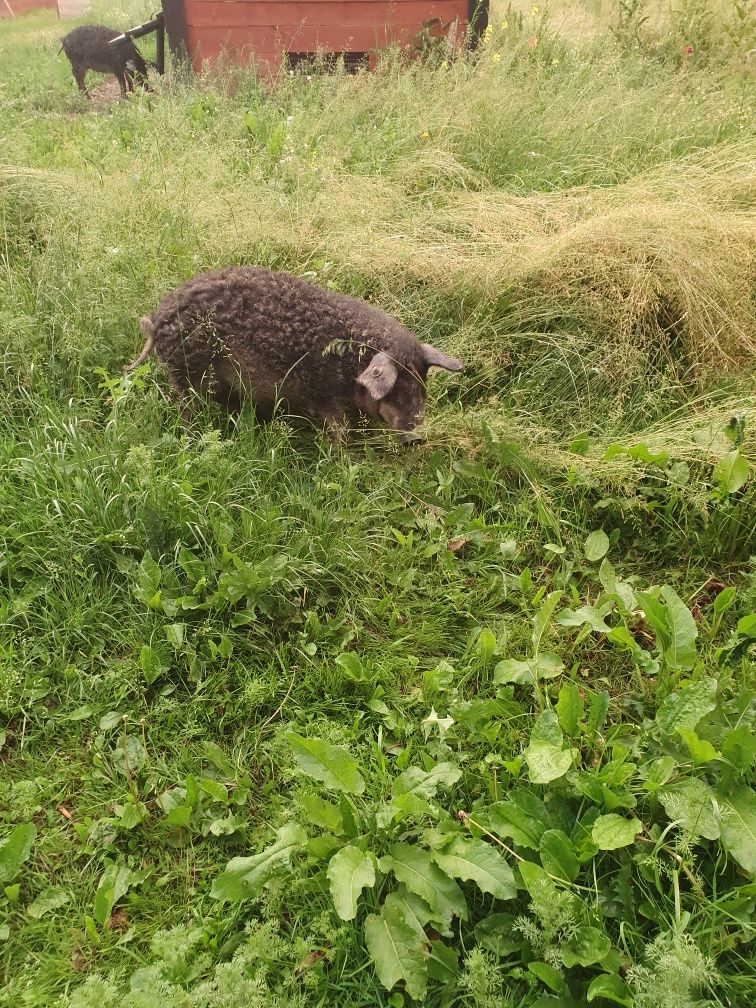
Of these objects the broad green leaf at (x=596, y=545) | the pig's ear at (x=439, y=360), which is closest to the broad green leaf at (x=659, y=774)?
the broad green leaf at (x=596, y=545)

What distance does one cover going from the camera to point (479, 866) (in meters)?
1.98

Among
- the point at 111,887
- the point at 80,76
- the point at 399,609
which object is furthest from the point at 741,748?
the point at 80,76

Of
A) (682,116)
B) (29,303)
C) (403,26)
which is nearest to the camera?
(29,303)

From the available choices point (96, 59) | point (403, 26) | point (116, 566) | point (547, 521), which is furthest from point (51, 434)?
point (96, 59)

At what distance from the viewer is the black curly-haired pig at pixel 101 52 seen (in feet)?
28.5

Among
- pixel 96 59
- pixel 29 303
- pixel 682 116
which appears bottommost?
pixel 29 303

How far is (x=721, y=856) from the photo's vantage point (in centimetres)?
198

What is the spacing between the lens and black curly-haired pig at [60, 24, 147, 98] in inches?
342

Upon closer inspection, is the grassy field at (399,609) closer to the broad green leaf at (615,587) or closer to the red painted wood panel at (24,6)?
the broad green leaf at (615,587)

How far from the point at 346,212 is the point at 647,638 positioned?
11.6 ft

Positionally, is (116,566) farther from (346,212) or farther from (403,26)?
(403,26)

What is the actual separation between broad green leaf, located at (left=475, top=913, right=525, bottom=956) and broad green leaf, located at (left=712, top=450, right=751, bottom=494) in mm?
2015

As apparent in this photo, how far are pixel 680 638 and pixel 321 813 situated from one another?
138cm

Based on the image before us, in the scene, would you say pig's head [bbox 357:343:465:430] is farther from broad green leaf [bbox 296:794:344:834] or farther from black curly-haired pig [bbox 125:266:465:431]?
broad green leaf [bbox 296:794:344:834]
